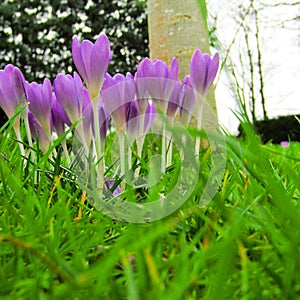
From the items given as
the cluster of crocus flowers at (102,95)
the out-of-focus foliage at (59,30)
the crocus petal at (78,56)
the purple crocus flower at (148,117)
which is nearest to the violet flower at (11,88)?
the cluster of crocus flowers at (102,95)

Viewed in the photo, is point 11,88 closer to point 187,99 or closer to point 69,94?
point 69,94

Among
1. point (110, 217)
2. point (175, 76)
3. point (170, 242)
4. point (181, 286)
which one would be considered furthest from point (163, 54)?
point (181, 286)

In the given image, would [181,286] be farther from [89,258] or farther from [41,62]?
[41,62]

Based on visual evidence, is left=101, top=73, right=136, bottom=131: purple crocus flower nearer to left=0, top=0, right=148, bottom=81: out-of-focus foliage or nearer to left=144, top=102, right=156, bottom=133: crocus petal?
left=144, top=102, right=156, bottom=133: crocus petal

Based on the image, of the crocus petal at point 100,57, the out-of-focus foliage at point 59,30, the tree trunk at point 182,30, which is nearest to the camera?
the crocus petal at point 100,57

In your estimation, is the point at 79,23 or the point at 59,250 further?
the point at 79,23

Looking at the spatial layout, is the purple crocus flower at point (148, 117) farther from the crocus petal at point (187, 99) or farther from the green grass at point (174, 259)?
the green grass at point (174, 259)

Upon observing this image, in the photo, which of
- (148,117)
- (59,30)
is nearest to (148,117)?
(148,117)
